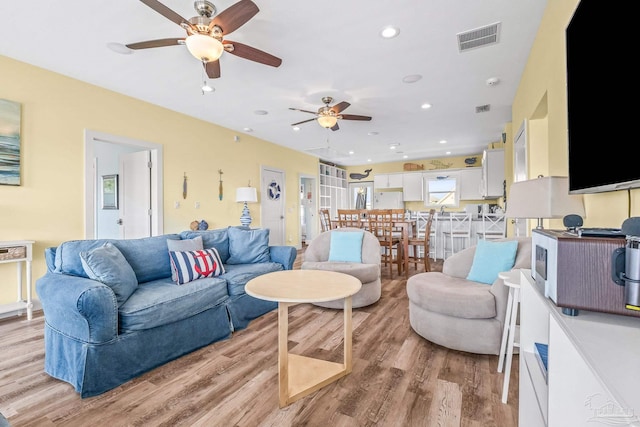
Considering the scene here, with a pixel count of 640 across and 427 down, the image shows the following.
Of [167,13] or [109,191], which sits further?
[109,191]

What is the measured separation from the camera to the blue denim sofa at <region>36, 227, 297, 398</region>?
1.76m

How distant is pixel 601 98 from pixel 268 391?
83.0 inches

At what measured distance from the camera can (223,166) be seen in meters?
5.51

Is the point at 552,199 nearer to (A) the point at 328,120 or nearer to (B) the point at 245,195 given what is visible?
(A) the point at 328,120

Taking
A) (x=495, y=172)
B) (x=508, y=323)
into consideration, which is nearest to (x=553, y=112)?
(x=508, y=323)

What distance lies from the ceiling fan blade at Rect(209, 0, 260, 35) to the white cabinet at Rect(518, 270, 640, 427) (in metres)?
2.22

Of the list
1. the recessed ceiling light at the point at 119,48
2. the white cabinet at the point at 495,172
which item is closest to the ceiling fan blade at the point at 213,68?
the recessed ceiling light at the point at 119,48

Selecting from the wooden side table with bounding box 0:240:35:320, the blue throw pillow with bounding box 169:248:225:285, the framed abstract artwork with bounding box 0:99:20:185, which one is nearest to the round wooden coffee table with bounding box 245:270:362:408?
the blue throw pillow with bounding box 169:248:225:285

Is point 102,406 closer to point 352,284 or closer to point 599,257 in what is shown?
point 352,284

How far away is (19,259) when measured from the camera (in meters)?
2.90

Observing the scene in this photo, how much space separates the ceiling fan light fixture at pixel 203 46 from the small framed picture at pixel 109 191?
3778 mm

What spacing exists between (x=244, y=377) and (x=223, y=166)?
4.28 m

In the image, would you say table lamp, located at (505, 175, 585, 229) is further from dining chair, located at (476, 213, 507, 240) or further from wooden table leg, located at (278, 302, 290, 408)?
dining chair, located at (476, 213, 507, 240)

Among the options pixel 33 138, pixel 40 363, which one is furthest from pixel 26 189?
pixel 40 363
